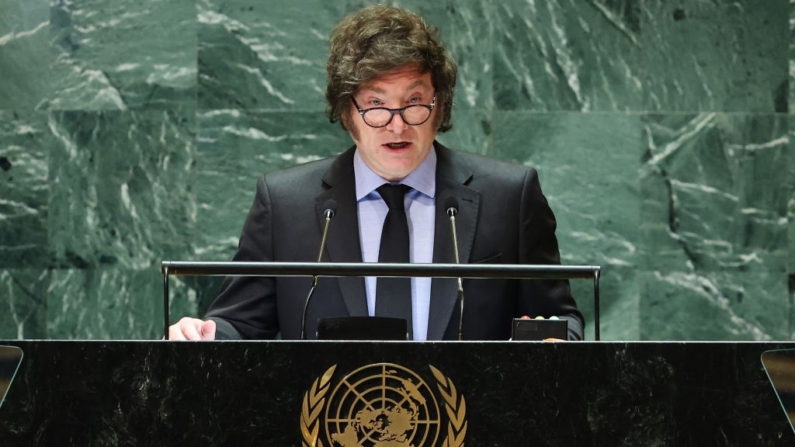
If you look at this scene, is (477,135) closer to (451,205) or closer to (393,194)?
(393,194)

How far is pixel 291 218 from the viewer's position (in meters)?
3.70

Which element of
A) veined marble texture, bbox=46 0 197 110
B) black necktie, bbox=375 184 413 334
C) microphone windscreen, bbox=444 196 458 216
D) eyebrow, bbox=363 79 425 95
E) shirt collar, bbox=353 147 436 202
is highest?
veined marble texture, bbox=46 0 197 110

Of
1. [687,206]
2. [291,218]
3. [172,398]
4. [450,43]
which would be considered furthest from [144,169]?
[172,398]

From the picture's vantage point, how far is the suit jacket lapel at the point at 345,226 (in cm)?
348

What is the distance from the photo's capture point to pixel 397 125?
3.55m

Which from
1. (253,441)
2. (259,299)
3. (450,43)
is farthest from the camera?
(450,43)

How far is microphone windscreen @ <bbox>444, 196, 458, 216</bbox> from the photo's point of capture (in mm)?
3389

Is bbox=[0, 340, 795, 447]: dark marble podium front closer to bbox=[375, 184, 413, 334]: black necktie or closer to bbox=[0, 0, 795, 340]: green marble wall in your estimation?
bbox=[375, 184, 413, 334]: black necktie

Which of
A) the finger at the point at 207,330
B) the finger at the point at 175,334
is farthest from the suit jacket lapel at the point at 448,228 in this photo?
the finger at the point at 175,334

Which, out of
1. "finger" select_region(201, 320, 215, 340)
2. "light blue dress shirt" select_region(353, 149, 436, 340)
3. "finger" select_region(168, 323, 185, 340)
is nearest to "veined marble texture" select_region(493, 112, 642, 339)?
"light blue dress shirt" select_region(353, 149, 436, 340)

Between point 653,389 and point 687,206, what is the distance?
324 cm

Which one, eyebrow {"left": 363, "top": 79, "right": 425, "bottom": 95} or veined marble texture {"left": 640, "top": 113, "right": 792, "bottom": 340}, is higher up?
eyebrow {"left": 363, "top": 79, "right": 425, "bottom": 95}

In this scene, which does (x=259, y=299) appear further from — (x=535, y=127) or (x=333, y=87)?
(x=535, y=127)

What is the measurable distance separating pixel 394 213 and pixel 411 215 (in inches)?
2.1
